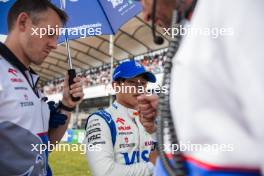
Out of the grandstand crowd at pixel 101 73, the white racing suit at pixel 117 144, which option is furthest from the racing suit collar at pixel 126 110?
the grandstand crowd at pixel 101 73

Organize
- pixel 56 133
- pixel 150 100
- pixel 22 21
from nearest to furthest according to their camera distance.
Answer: pixel 150 100 → pixel 22 21 → pixel 56 133

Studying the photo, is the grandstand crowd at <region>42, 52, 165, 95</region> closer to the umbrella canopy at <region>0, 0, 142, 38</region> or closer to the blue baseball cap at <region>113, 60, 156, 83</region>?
the umbrella canopy at <region>0, 0, 142, 38</region>

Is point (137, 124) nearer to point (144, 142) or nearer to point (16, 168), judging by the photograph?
point (144, 142)

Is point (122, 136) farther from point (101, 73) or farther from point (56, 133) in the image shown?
point (101, 73)

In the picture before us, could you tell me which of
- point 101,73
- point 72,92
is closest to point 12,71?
point 72,92

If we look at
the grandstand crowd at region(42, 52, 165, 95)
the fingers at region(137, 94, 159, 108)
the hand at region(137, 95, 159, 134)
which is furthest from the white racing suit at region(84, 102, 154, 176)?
the grandstand crowd at region(42, 52, 165, 95)

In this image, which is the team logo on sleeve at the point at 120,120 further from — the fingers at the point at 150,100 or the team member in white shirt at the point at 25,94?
the fingers at the point at 150,100

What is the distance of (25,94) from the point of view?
2.30 metres

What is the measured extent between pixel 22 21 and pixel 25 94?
49 centimetres

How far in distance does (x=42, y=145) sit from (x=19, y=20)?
32.2 inches

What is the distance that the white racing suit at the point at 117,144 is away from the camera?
2.74 m

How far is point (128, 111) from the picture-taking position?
3.15 m

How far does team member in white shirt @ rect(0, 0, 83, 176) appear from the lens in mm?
2148

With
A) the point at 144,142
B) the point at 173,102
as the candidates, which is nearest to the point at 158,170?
the point at 173,102
